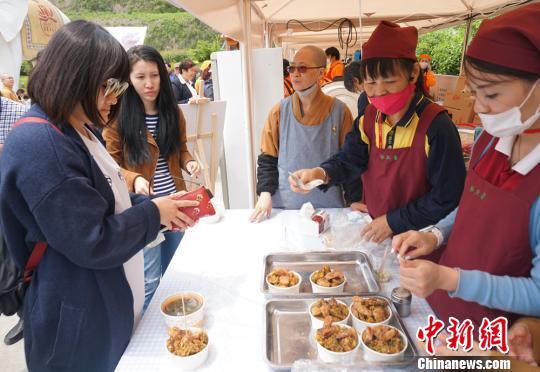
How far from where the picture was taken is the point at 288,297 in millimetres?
1299

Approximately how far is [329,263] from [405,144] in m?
0.64

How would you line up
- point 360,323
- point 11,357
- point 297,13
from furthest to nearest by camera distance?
1. point 297,13
2. point 11,357
3. point 360,323

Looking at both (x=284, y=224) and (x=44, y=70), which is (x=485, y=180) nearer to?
(x=284, y=224)

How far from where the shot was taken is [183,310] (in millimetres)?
1193

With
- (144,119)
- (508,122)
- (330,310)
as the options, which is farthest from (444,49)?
(330,310)

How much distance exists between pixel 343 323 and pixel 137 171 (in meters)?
1.55

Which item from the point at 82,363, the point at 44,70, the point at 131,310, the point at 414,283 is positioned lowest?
the point at 82,363

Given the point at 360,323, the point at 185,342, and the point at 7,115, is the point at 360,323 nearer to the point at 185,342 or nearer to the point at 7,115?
the point at 185,342

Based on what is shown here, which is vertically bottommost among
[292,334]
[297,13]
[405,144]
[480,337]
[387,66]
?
[292,334]

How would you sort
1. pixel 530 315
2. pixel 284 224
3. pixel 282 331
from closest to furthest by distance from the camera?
pixel 530 315
pixel 282 331
pixel 284 224

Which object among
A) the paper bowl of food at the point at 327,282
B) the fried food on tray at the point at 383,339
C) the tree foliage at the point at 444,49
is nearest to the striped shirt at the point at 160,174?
the paper bowl of food at the point at 327,282

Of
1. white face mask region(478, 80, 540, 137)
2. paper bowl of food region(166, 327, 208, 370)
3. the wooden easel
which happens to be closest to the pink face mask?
white face mask region(478, 80, 540, 137)

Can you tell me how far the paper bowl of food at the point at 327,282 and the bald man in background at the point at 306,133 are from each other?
0.89 metres

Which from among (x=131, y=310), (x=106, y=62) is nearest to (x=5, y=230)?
(x=131, y=310)
